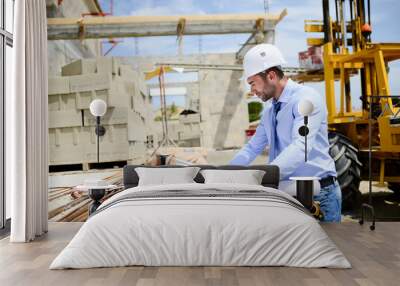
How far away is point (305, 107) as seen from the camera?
4.65 m

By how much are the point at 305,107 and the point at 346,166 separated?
0.76 metres

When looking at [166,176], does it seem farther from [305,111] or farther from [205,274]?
[205,274]

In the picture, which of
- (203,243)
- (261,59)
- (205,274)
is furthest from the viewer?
(261,59)

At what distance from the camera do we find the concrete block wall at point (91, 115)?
5324 millimetres

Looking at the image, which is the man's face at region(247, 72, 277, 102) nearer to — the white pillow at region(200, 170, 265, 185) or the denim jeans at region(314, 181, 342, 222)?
the white pillow at region(200, 170, 265, 185)

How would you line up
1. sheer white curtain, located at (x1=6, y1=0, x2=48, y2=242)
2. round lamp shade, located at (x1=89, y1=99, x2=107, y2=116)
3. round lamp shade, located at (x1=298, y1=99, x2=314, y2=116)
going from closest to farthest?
sheer white curtain, located at (x1=6, y1=0, x2=48, y2=242), round lamp shade, located at (x1=298, y1=99, x2=314, y2=116), round lamp shade, located at (x1=89, y1=99, x2=107, y2=116)

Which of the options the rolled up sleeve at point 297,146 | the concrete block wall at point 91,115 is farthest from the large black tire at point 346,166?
the concrete block wall at point 91,115

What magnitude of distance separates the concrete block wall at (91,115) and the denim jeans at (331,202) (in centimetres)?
185

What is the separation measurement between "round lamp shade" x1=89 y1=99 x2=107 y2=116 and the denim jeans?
90.6 inches

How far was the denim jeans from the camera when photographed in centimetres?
468

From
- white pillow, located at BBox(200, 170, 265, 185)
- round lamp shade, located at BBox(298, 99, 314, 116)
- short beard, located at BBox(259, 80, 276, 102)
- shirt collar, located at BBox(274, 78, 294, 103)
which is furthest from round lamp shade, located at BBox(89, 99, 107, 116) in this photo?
round lamp shade, located at BBox(298, 99, 314, 116)

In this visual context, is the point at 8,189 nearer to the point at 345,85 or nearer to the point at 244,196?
the point at 244,196

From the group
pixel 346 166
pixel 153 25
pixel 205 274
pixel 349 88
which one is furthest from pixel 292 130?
pixel 205 274

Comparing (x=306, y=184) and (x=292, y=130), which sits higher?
(x=292, y=130)
